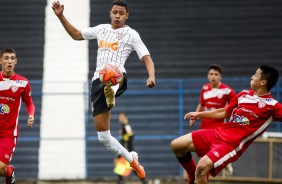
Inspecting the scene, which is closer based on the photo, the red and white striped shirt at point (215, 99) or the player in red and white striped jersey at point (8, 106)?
the player in red and white striped jersey at point (8, 106)

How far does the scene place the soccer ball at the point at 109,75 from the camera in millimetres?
7722

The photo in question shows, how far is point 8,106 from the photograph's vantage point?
9078 millimetres

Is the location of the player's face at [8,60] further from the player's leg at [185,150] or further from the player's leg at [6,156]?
the player's leg at [185,150]

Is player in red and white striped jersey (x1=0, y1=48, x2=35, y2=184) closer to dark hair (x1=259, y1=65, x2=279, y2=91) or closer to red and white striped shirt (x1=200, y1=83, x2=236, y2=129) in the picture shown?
dark hair (x1=259, y1=65, x2=279, y2=91)

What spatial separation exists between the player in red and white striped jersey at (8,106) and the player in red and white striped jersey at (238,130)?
2370 mm

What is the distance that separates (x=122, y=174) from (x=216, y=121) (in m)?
3.72

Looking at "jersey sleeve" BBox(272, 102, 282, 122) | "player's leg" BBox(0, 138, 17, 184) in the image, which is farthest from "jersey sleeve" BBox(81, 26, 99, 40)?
"jersey sleeve" BBox(272, 102, 282, 122)

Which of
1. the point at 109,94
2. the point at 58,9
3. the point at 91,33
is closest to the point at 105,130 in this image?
the point at 109,94

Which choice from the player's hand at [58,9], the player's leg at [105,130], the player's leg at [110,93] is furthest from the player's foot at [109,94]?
the player's hand at [58,9]

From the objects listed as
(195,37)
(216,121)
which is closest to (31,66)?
(195,37)

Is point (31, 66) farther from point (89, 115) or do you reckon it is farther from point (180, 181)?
point (180, 181)

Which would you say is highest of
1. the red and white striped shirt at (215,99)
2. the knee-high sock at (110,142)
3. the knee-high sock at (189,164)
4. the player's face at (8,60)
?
the player's face at (8,60)

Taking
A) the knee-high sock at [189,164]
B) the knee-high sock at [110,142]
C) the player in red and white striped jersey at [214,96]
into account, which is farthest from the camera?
the player in red and white striped jersey at [214,96]

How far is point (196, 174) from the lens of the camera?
7945mm
